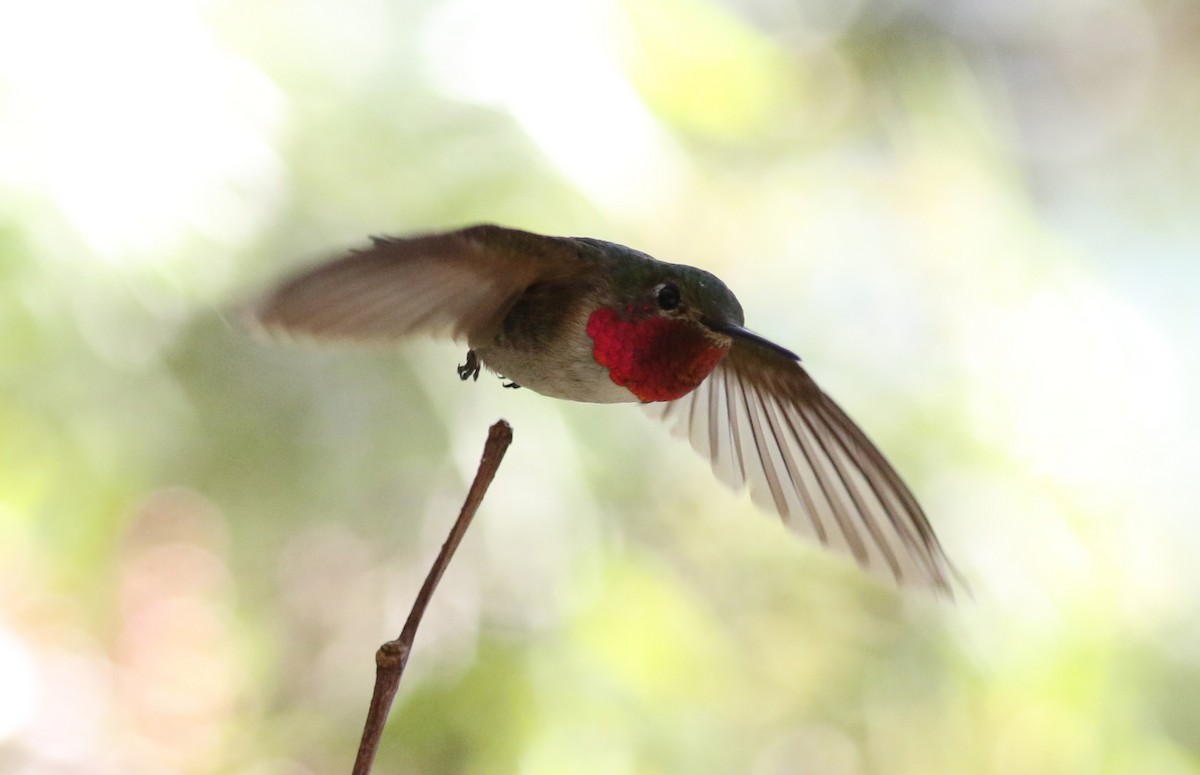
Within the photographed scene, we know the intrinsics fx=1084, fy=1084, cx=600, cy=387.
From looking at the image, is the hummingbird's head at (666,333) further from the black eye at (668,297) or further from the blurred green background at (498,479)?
the blurred green background at (498,479)

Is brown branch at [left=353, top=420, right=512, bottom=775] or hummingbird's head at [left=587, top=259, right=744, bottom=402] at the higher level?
hummingbird's head at [left=587, top=259, right=744, bottom=402]

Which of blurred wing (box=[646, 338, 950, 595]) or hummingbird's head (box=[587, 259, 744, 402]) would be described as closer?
hummingbird's head (box=[587, 259, 744, 402])

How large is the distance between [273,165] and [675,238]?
493mm

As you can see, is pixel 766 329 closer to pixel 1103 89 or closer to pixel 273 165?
pixel 273 165

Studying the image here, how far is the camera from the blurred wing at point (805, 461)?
62cm

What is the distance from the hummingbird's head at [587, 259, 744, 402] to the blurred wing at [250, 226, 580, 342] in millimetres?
37

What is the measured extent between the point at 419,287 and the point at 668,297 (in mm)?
108

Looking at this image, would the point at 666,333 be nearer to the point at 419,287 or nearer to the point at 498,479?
the point at 419,287

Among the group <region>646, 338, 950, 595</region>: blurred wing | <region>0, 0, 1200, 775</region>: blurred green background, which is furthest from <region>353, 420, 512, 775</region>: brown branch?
<region>0, 0, 1200, 775</region>: blurred green background

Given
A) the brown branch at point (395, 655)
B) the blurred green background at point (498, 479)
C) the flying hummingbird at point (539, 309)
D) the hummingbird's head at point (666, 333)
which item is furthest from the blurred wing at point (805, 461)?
the blurred green background at point (498, 479)

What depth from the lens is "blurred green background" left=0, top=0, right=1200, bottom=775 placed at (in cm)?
123

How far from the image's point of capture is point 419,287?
0.47 m

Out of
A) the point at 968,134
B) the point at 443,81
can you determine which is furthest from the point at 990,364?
the point at 443,81

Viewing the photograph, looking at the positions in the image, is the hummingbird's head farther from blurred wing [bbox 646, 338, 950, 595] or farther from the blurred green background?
the blurred green background
